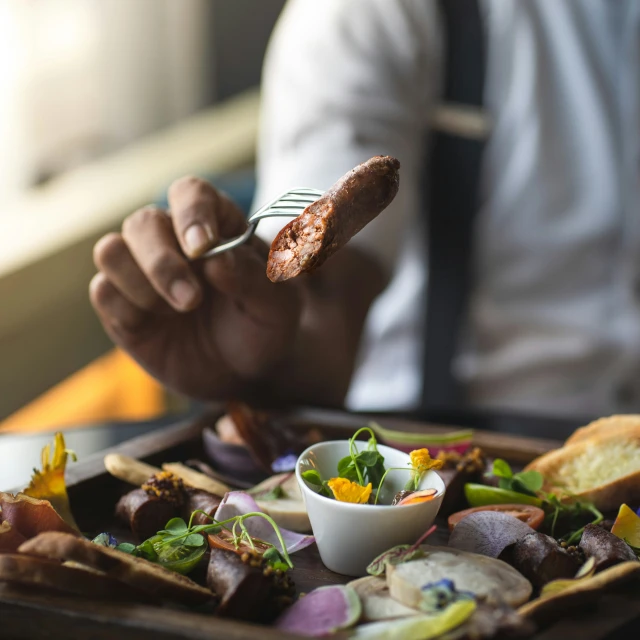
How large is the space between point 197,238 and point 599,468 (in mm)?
621

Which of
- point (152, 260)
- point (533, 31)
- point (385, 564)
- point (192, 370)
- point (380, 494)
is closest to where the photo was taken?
point (385, 564)

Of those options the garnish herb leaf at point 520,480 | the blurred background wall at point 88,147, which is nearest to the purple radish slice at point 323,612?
the garnish herb leaf at point 520,480

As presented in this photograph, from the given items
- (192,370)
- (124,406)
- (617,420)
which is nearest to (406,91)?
(192,370)

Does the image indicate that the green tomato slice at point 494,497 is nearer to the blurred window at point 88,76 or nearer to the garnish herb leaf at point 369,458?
the garnish herb leaf at point 369,458

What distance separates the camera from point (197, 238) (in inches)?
45.1

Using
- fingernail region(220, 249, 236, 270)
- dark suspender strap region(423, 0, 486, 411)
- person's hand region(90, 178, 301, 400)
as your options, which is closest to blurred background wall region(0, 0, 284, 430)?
dark suspender strap region(423, 0, 486, 411)

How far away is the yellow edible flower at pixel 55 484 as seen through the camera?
92 centimetres

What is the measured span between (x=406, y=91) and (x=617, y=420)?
1.23m

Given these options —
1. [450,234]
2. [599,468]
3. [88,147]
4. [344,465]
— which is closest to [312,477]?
[344,465]

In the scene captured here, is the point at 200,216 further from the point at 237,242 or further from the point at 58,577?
the point at 58,577

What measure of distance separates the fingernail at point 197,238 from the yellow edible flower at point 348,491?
1.50 ft

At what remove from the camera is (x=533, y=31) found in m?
1.99

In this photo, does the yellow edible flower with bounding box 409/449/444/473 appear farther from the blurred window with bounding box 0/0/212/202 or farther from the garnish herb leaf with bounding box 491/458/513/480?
the blurred window with bounding box 0/0/212/202

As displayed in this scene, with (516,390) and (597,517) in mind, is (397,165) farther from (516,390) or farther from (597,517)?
(516,390)
